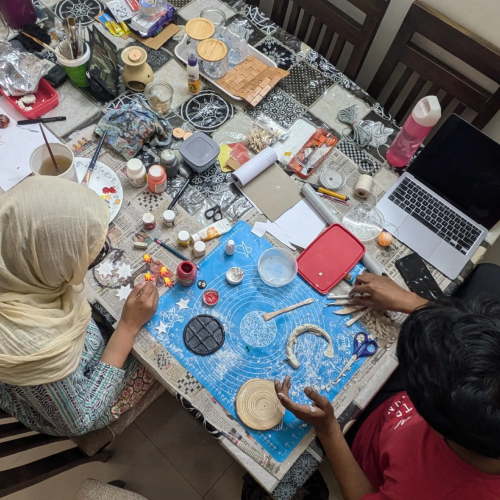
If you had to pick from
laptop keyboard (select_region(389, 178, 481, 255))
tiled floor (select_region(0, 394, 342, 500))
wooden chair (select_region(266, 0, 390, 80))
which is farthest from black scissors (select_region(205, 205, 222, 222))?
tiled floor (select_region(0, 394, 342, 500))

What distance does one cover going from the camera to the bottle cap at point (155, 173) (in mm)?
1268

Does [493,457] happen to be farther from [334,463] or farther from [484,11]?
[484,11]

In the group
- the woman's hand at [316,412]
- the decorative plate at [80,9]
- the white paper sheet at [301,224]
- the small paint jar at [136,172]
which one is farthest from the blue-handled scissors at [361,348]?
the decorative plate at [80,9]

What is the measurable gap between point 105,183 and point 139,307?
0.43m

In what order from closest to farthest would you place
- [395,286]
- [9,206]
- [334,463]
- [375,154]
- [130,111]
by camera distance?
[9,206] → [334,463] → [395,286] → [130,111] → [375,154]

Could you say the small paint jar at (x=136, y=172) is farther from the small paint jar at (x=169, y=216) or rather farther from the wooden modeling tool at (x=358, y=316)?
the wooden modeling tool at (x=358, y=316)

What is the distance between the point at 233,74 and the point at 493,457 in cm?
135

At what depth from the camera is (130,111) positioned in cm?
135

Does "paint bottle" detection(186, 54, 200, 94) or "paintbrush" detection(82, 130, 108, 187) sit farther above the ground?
"paint bottle" detection(186, 54, 200, 94)

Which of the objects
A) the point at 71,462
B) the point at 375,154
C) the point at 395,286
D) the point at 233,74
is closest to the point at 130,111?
the point at 233,74

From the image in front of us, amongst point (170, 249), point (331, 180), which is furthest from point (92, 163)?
point (331, 180)

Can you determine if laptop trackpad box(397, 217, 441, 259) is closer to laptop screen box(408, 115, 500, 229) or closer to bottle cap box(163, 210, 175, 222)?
laptop screen box(408, 115, 500, 229)

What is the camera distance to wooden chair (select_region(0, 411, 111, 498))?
108 cm

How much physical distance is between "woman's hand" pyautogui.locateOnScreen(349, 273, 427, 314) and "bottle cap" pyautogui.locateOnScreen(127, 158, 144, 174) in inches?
28.5
